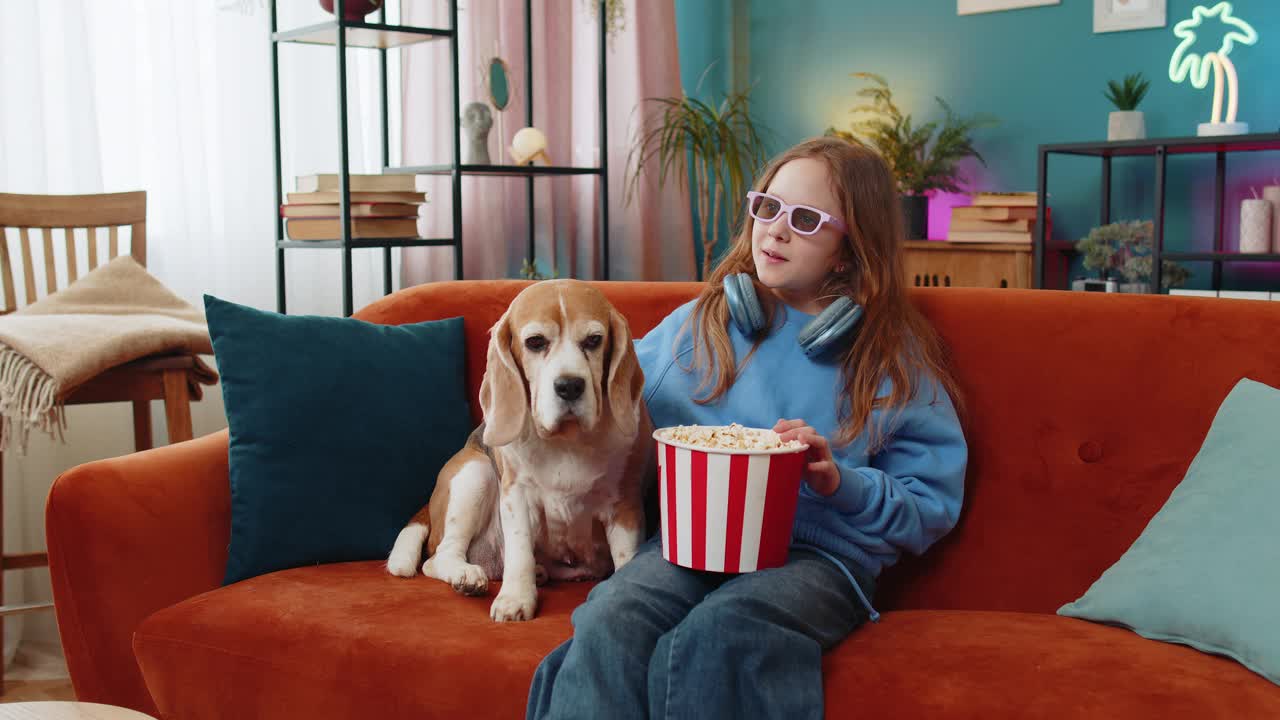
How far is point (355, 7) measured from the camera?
3346mm

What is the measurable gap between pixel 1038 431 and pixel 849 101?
3620mm

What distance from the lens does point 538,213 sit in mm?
4480

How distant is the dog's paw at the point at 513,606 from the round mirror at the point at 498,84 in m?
2.64

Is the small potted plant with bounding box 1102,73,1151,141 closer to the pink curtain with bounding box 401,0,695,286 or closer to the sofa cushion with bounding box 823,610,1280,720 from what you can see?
the pink curtain with bounding box 401,0,695,286

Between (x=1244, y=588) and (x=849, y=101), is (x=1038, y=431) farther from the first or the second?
(x=849, y=101)

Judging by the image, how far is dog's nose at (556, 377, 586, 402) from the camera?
1.65m

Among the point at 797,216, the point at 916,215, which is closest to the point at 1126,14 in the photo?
the point at 916,215

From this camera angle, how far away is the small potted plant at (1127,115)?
14.0ft

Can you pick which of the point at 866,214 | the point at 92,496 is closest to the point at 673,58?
the point at 866,214

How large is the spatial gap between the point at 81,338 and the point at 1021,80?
12.7ft

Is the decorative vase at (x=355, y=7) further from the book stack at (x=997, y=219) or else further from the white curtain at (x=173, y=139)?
the book stack at (x=997, y=219)

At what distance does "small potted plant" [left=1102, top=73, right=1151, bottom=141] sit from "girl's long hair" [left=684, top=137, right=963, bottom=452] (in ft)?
8.93

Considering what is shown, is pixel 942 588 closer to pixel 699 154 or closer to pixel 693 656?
pixel 693 656

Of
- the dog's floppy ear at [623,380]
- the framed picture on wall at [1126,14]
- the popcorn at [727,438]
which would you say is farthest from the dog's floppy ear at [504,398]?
the framed picture on wall at [1126,14]
